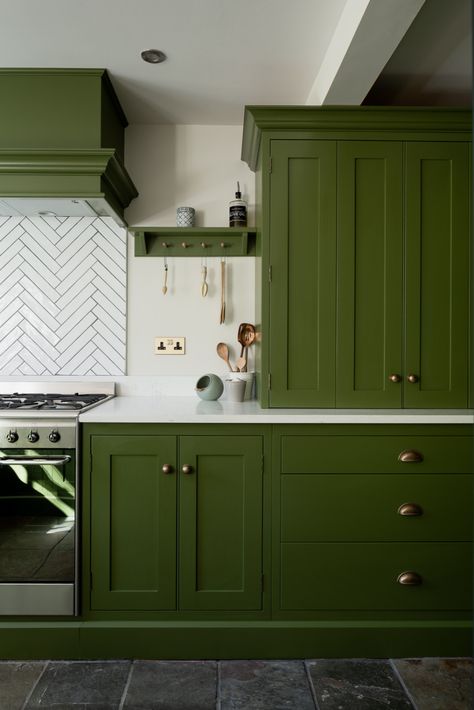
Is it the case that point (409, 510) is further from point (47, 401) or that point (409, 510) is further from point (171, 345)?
point (47, 401)

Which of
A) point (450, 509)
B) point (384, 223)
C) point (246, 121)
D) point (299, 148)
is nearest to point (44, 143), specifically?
point (246, 121)

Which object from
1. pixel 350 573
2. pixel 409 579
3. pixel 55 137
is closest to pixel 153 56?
pixel 55 137

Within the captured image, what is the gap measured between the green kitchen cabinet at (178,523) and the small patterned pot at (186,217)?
1.18 meters

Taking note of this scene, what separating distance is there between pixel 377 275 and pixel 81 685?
2.01m

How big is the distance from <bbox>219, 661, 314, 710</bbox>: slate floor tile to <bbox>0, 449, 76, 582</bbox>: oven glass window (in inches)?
28.9

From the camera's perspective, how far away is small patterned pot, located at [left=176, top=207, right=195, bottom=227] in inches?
102

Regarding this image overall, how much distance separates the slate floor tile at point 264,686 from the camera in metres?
1.74

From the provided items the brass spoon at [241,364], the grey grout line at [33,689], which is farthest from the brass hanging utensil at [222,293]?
the grey grout line at [33,689]

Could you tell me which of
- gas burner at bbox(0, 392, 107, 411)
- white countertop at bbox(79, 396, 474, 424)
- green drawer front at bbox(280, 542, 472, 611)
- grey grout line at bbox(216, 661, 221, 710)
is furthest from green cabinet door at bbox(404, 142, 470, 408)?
gas burner at bbox(0, 392, 107, 411)

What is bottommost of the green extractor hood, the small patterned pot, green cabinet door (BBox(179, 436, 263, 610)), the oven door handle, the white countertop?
green cabinet door (BBox(179, 436, 263, 610))

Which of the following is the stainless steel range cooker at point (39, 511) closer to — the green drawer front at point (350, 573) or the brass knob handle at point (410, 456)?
the green drawer front at point (350, 573)

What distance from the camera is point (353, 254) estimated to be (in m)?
2.17

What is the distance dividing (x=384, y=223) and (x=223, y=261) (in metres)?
0.89

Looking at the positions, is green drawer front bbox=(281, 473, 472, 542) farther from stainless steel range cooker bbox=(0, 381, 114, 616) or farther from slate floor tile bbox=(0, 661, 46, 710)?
slate floor tile bbox=(0, 661, 46, 710)
